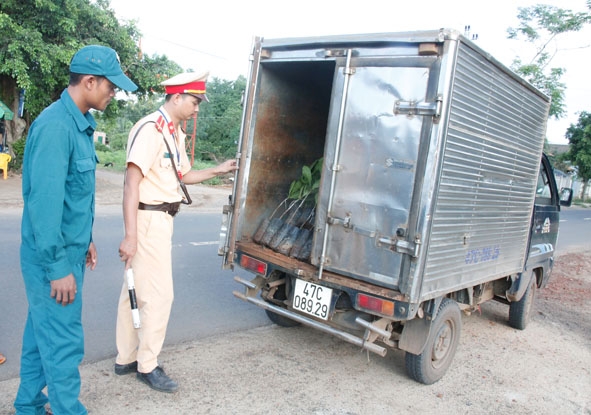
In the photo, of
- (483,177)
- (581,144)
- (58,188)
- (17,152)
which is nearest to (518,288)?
(483,177)

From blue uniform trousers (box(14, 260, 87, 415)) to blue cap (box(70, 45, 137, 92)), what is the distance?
96cm

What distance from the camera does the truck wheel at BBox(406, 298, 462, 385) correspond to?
11.9ft

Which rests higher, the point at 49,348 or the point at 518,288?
the point at 518,288

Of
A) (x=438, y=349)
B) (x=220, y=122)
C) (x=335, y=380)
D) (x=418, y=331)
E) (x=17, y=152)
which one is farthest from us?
(x=220, y=122)

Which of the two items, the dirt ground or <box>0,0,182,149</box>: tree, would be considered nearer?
the dirt ground

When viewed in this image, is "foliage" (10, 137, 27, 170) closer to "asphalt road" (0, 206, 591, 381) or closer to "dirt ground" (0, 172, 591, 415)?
"asphalt road" (0, 206, 591, 381)

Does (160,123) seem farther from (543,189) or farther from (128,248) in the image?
(543,189)

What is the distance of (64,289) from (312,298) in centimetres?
179

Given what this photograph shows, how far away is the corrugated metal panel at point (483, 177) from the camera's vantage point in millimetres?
3248

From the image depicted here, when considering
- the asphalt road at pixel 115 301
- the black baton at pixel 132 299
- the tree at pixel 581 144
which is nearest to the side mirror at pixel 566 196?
the asphalt road at pixel 115 301

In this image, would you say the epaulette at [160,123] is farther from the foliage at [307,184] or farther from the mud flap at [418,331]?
the mud flap at [418,331]

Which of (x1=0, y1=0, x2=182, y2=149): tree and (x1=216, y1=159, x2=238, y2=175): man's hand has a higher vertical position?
(x1=0, y1=0, x2=182, y2=149): tree

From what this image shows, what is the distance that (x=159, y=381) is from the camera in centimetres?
314

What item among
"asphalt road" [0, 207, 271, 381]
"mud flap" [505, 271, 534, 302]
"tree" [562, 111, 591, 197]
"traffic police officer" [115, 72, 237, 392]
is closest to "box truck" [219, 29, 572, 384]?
"mud flap" [505, 271, 534, 302]
